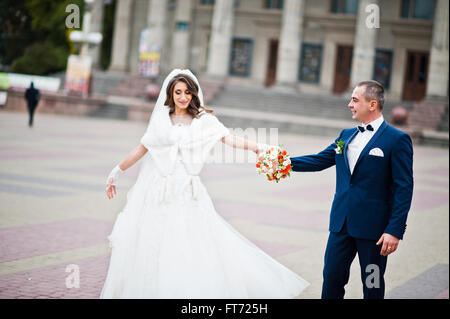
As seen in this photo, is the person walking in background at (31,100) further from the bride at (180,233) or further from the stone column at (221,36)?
the bride at (180,233)

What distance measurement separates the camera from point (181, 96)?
4.95 m

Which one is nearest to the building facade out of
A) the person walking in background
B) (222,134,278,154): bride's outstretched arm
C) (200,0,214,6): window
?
(200,0,214,6): window

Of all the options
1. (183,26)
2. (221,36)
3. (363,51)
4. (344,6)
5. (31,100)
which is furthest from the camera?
(183,26)

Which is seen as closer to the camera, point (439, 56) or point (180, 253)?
point (180, 253)

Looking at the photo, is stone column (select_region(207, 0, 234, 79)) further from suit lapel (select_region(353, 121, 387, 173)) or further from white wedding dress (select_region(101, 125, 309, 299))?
suit lapel (select_region(353, 121, 387, 173))

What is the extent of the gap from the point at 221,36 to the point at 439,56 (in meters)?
14.1

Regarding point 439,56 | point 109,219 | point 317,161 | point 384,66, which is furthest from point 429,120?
point 317,161

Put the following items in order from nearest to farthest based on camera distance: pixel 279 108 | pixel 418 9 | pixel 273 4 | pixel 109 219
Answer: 1. pixel 109 219
2. pixel 279 108
3. pixel 418 9
4. pixel 273 4

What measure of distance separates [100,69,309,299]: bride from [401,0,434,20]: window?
4158 cm

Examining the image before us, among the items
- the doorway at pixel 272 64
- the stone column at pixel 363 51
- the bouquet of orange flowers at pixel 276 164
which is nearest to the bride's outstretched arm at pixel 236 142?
the bouquet of orange flowers at pixel 276 164

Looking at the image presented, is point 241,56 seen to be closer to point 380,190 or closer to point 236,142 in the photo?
point 236,142

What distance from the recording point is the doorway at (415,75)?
44500 millimetres

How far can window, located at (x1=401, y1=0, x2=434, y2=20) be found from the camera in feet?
143

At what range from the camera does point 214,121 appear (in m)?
5.06
